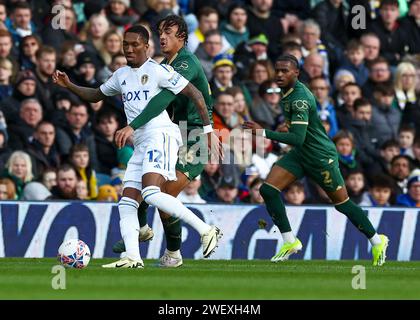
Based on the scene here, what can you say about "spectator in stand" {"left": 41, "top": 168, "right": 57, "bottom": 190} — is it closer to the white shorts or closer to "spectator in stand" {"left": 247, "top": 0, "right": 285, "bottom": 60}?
the white shorts

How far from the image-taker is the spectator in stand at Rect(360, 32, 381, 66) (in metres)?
24.1

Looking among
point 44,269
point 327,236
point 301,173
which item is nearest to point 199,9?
point 327,236

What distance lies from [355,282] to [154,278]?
1.97m

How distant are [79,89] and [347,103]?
8449 millimetres

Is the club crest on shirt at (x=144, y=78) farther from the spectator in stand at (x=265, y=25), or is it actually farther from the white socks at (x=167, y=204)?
the spectator in stand at (x=265, y=25)

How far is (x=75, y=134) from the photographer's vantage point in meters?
20.4

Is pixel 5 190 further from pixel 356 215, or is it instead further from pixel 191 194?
pixel 356 215

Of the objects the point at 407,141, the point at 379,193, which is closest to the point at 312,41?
the point at 407,141

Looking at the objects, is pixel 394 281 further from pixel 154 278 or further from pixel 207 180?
pixel 207 180

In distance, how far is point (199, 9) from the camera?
2331 centimetres

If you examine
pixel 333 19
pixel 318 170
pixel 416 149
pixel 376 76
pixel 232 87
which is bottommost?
pixel 318 170

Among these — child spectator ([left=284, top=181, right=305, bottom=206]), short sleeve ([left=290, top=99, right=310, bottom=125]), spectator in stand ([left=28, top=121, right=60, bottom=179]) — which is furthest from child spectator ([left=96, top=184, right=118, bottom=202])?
short sleeve ([left=290, top=99, right=310, bottom=125])

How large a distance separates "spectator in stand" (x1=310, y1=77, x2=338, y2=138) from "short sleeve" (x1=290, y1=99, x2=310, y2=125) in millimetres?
5996

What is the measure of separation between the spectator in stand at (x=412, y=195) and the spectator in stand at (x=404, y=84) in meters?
2.71
